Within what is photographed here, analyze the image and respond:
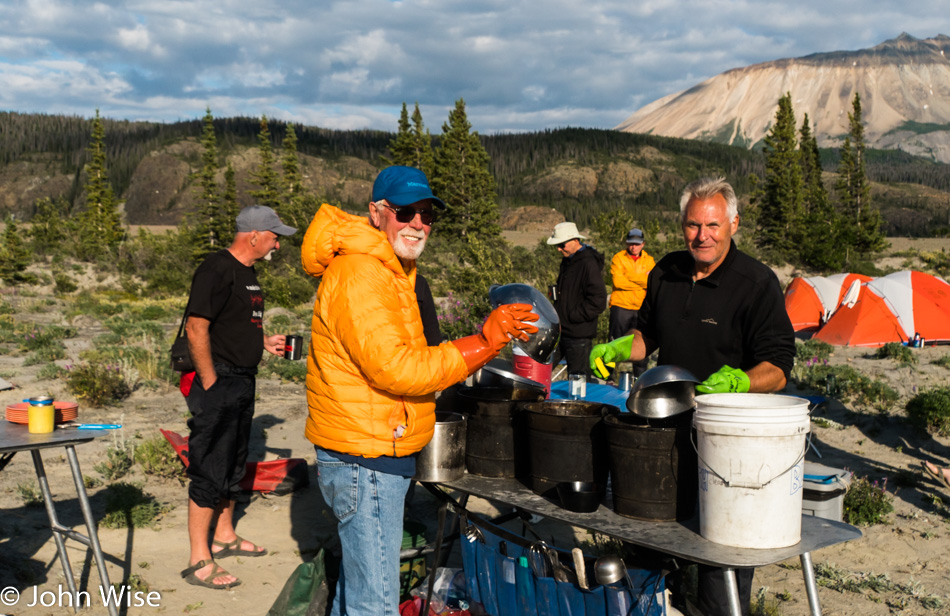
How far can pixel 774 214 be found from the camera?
39875 mm

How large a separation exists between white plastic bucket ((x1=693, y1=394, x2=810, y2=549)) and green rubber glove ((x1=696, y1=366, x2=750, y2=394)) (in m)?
0.22

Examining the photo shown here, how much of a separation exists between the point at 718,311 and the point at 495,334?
3.75 feet

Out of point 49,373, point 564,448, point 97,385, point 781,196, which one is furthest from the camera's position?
point 781,196

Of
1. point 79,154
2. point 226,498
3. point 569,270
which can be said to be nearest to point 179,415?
point 226,498

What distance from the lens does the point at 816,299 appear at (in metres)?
13.7

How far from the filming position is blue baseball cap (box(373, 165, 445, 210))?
8.41 feet

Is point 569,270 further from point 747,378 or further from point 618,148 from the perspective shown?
point 618,148

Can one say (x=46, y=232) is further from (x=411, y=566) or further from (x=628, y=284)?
(x=411, y=566)

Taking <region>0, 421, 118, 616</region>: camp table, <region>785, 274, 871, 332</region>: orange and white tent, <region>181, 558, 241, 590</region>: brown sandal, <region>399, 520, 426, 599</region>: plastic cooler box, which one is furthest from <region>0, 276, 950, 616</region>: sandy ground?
<region>785, 274, 871, 332</region>: orange and white tent

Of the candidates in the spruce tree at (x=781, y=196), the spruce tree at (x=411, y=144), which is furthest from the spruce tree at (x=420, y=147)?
the spruce tree at (x=781, y=196)

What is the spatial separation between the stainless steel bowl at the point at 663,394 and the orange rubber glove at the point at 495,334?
453 millimetres

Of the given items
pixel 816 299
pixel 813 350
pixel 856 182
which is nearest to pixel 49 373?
pixel 813 350

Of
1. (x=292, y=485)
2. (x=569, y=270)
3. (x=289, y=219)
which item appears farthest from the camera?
(x=289, y=219)

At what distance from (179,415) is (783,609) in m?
6.54
